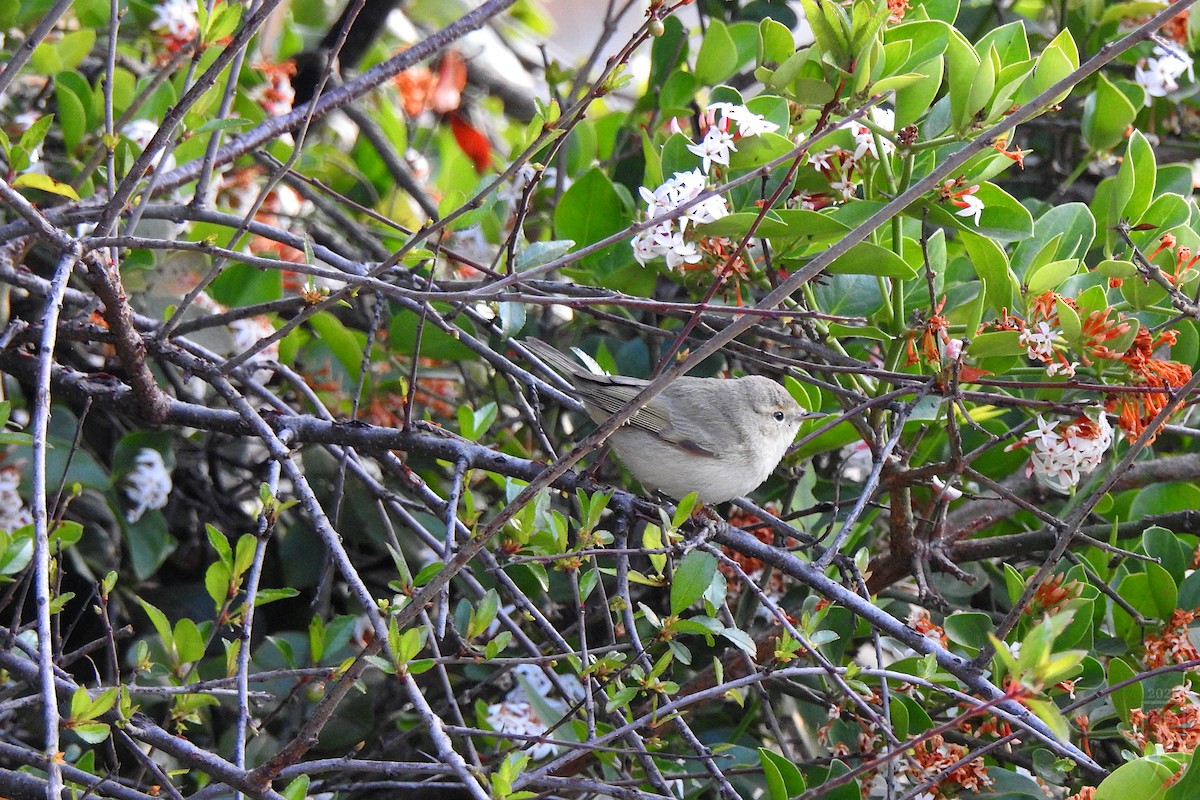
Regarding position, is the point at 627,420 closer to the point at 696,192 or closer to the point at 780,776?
the point at 696,192

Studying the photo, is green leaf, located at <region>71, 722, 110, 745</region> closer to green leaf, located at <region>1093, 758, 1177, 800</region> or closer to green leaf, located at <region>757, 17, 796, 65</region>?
green leaf, located at <region>1093, 758, 1177, 800</region>

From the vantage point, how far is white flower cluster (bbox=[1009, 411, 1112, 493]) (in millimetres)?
2562

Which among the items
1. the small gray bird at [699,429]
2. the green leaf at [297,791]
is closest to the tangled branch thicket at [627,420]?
the green leaf at [297,791]

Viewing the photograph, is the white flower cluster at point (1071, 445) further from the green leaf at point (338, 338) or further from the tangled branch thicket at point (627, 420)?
the green leaf at point (338, 338)

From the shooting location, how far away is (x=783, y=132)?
2.91 metres

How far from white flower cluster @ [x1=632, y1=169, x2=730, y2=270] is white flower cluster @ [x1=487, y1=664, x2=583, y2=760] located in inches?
44.8

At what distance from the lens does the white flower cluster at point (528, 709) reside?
2998mm

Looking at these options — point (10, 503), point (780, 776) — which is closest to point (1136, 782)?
point (780, 776)

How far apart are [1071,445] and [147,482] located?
2.53 m

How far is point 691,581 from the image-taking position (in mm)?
2447

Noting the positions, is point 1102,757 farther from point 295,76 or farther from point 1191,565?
point 295,76

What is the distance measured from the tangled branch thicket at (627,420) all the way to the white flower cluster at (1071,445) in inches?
0.5

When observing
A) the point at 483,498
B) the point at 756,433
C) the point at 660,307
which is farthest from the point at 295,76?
the point at 660,307

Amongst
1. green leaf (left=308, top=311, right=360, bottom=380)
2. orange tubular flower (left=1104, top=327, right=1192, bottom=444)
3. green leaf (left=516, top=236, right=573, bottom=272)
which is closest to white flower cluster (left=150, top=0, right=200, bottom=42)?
green leaf (left=308, top=311, right=360, bottom=380)
